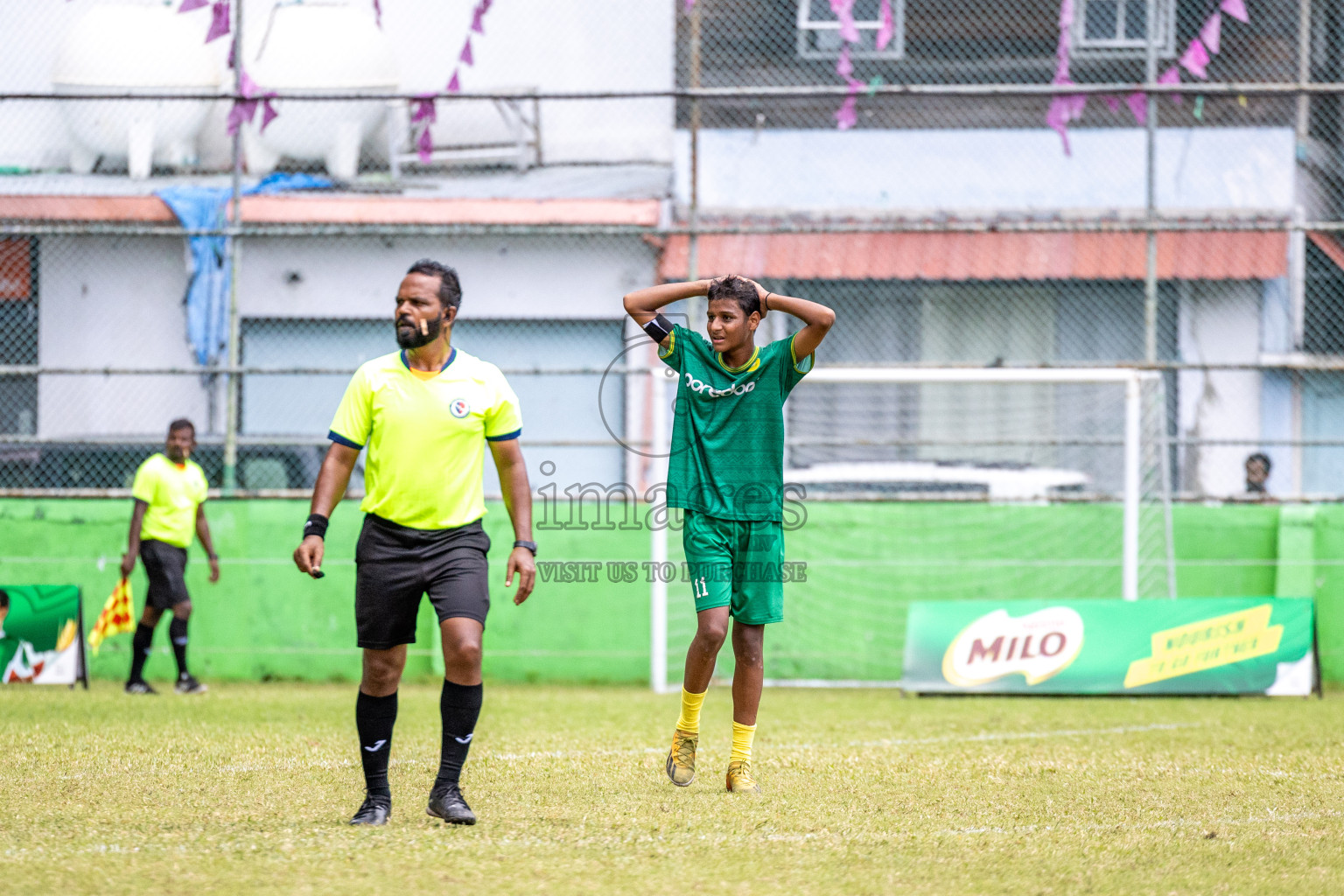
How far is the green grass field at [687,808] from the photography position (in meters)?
4.24

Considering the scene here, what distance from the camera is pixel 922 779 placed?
623cm

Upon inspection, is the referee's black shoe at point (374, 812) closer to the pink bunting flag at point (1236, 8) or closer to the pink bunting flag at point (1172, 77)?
the pink bunting flag at point (1236, 8)

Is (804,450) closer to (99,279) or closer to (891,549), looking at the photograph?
(891,549)

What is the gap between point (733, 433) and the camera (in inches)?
233

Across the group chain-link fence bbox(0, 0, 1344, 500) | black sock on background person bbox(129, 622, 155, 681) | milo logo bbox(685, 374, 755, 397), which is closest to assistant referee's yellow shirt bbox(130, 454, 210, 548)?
black sock on background person bbox(129, 622, 155, 681)

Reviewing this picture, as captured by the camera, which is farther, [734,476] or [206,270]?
[206,270]

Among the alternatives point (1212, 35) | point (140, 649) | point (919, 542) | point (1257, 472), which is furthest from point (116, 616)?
point (1212, 35)

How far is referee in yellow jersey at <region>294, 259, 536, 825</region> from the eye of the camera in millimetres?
5074

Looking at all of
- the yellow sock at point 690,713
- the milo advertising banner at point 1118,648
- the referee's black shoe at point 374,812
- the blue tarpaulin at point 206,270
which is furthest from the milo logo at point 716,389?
the blue tarpaulin at point 206,270

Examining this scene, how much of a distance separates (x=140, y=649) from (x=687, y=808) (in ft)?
22.2

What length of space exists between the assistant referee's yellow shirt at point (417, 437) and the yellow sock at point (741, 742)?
4.75ft

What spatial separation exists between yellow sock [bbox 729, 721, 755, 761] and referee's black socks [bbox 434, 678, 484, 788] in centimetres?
118

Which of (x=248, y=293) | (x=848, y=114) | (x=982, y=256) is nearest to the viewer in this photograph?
(x=982, y=256)

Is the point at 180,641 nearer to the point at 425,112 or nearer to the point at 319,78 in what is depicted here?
the point at 425,112
